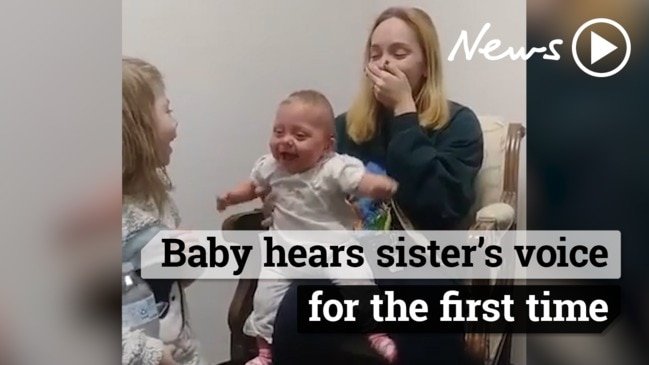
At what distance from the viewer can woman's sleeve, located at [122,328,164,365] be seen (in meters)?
0.97

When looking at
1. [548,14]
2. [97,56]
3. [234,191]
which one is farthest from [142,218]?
[548,14]

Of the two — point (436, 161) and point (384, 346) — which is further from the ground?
point (436, 161)

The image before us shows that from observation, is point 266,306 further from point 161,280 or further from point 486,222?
point 486,222

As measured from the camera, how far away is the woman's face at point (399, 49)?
3.15 feet

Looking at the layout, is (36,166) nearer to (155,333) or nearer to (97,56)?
(97,56)

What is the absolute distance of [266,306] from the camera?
0.98m

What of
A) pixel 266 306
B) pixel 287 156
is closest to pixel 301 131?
pixel 287 156

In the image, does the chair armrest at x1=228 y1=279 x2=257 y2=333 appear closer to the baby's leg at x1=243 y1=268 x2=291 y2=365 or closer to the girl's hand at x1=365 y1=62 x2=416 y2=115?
the baby's leg at x1=243 y1=268 x2=291 y2=365

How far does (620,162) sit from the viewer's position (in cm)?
97

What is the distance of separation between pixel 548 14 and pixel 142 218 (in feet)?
2.15

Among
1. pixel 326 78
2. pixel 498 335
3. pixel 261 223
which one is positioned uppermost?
pixel 326 78

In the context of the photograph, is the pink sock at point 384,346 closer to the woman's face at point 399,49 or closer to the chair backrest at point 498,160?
the chair backrest at point 498,160

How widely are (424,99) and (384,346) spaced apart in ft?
1.19

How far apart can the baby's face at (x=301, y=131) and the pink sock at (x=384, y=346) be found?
0.90 feet
